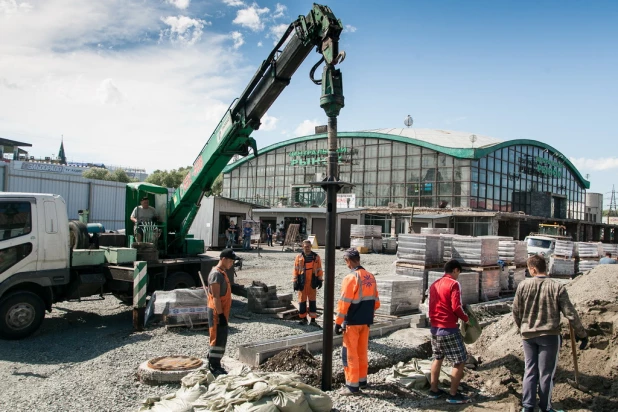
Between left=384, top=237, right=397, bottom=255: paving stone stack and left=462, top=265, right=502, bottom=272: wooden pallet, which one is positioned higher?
left=462, top=265, right=502, bottom=272: wooden pallet

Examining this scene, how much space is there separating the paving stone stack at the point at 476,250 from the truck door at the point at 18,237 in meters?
9.43

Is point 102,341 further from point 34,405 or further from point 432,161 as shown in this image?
point 432,161

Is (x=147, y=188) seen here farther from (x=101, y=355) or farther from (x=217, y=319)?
(x=217, y=319)

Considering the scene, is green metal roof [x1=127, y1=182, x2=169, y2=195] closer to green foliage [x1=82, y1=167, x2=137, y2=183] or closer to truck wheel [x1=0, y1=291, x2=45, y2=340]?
truck wheel [x1=0, y1=291, x2=45, y2=340]

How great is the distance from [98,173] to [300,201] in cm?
3205

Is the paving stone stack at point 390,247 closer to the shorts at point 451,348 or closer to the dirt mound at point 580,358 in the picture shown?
the dirt mound at point 580,358

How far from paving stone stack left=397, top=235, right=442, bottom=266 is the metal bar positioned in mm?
5835

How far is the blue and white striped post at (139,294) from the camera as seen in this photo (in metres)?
8.37

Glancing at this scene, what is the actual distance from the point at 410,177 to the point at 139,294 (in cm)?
3511

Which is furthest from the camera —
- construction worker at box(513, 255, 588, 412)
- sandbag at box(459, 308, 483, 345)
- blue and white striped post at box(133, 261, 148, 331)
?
blue and white striped post at box(133, 261, 148, 331)

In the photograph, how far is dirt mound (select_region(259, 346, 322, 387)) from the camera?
607cm

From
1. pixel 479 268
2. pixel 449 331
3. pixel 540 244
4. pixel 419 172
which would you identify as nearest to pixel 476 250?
pixel 479 268

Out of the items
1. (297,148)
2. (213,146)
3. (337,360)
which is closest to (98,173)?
(297,148)

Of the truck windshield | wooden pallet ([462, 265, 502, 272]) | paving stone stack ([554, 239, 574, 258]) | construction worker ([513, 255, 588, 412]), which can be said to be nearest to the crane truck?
construction worker ([513, 255, 588, 412])
